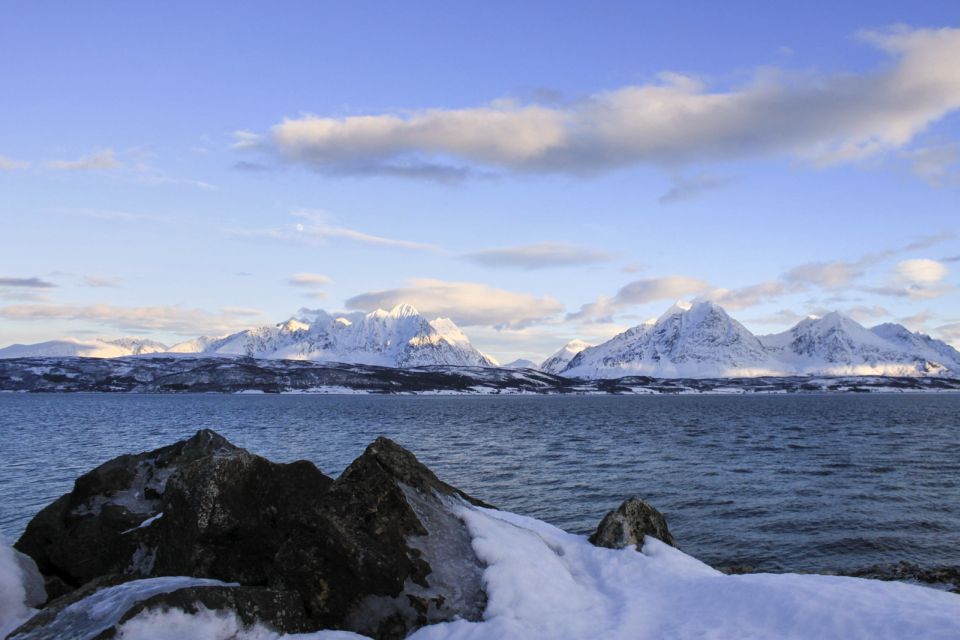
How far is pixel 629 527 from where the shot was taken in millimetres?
16250

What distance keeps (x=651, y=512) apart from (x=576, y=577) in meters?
4.17

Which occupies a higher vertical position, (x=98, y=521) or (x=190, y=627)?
(x=190, y=627)

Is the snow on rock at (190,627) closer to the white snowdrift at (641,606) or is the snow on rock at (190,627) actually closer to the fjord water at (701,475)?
the white snowdrift at (641,606)

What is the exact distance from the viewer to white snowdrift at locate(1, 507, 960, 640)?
9.79 metres

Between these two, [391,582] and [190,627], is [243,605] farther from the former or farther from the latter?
[391,582]

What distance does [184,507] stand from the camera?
537 inches

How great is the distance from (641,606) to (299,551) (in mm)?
6419

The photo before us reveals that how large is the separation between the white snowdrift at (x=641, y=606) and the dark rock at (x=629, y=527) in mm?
1057

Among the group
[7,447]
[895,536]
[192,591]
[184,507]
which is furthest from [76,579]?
[7,447]

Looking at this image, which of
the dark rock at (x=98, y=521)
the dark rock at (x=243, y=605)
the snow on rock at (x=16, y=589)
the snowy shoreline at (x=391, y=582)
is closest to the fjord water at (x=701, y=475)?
the dark rock at (x=98, y=521)

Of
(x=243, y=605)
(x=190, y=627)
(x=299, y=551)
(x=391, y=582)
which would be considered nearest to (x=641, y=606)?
(x=391, y=582)

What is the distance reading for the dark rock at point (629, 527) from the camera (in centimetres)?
1589

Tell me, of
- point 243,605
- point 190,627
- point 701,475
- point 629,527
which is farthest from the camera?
point 701,475

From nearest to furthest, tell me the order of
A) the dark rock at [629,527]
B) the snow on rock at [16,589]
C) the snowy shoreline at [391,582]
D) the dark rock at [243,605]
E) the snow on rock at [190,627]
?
the snow on rock at [190,627], the dark rock at [243,605], the snowy shoreline at [391,582], the snow on rock at [16,589], the dark rock at [629,527]
